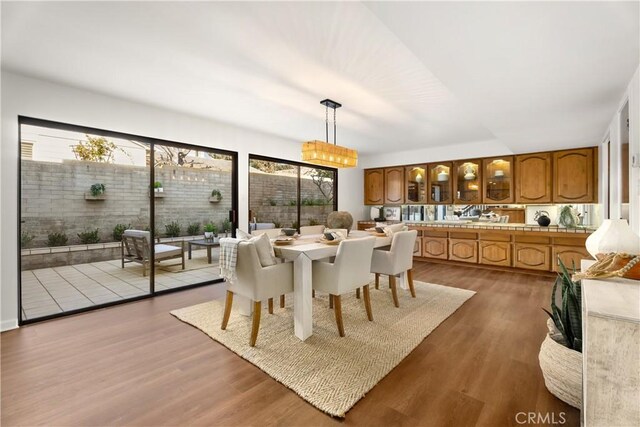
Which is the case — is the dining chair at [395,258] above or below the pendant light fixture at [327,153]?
below

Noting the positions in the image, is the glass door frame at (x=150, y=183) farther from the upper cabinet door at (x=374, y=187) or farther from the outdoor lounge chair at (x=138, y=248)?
the upper cabinet door at (x=374, y=187)

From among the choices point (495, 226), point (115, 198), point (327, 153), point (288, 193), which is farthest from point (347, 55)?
→ point (495, 226)

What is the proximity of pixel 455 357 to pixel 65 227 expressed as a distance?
423cm

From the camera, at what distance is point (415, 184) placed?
643cm

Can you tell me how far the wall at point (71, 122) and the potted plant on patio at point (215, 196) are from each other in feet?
1.09

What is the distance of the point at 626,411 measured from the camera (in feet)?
3.50

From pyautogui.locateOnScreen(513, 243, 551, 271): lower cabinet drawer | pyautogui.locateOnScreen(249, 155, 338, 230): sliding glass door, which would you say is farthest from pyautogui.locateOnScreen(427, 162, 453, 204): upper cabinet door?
pyautogui.locateOnScreen(249, 155, 338, 230): sliding glass door

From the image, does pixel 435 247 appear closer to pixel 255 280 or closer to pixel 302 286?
pixel 302 286

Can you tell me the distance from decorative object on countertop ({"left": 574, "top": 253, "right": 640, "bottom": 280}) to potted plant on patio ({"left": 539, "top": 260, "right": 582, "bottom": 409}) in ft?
0.46

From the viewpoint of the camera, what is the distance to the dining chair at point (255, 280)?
239 cm

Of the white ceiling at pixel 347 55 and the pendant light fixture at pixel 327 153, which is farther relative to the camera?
the pendant light fixture at pixel 327 153

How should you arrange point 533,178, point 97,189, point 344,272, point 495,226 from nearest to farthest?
point 344,272
point 97,189
point 533,178
point 495,226

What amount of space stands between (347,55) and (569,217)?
4772mm

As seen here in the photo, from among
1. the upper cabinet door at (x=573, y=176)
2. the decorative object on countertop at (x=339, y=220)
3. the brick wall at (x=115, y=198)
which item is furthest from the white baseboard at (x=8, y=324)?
the upper cabinet door at (x=573, y=176)
